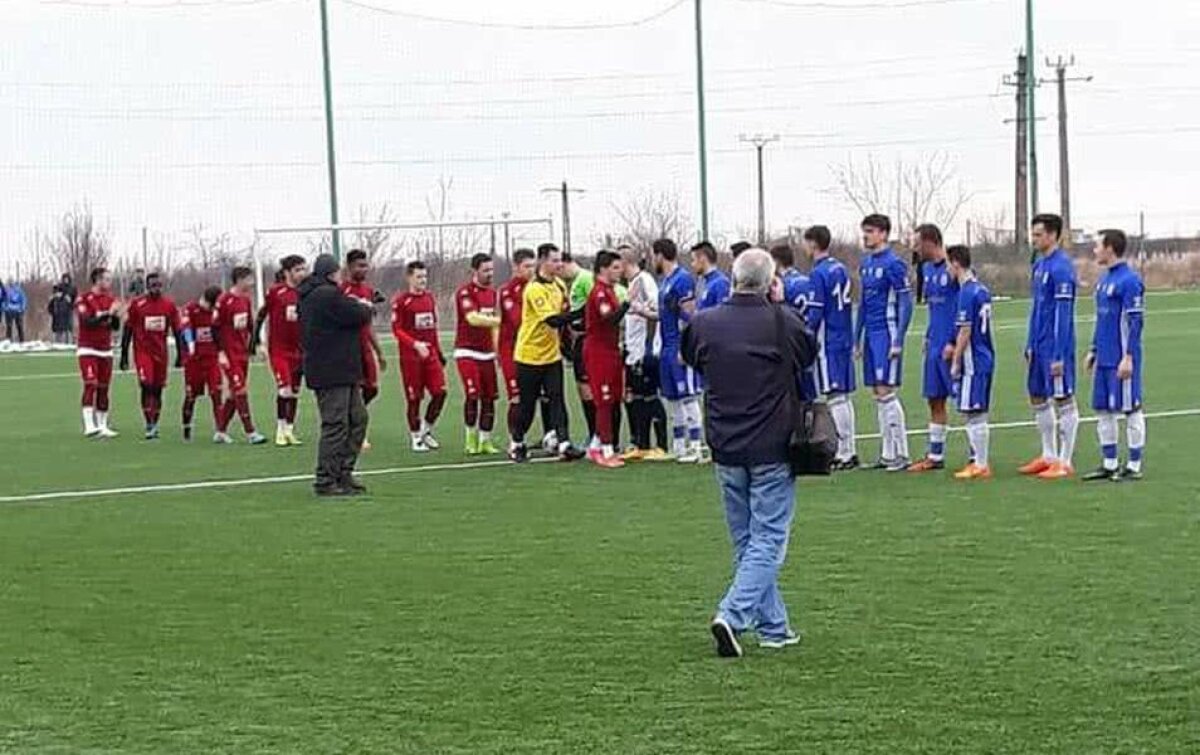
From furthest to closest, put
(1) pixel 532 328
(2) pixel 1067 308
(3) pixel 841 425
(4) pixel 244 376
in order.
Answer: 1. (4) pixel 244 376
2. (1) pixel 532 328
3. (3) pixel 841 425
4. (2) pixel 1067 308

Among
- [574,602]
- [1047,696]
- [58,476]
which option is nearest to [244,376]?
[58,476]

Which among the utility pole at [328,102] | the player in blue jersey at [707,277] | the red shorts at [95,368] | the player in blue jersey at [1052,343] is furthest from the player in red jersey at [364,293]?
the utility pole at [328,102]

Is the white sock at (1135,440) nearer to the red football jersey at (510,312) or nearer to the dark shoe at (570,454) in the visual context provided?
the dark shoe at (570,454)

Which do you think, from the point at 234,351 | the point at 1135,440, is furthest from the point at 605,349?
the point at 234,351

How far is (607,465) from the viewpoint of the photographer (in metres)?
16.6

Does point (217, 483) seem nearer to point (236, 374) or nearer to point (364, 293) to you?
point (364, 293)

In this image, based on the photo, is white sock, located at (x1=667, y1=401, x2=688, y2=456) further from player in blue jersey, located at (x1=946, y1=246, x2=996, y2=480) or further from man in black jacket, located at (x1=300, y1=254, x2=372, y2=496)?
man in black jacket, located at (x1=300, y1=254, x2=372, y2=496)

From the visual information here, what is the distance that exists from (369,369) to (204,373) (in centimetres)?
518

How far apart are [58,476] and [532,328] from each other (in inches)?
183

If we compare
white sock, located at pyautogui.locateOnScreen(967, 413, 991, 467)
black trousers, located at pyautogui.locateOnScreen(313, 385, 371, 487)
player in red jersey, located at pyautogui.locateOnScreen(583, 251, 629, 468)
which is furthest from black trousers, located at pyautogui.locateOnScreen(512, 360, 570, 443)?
white sock, located at pyautogui.locateOnScreen(967, 413, 991, 467)

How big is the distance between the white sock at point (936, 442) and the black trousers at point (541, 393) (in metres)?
3.50

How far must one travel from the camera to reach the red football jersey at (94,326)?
72.0 feet

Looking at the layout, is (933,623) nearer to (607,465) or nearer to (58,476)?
(607,465)

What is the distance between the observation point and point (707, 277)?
1557cm
